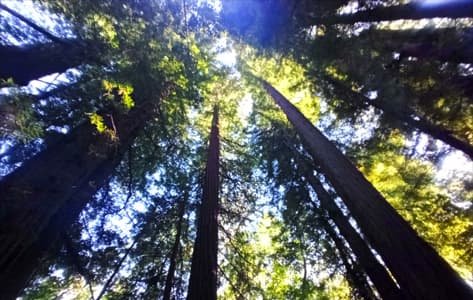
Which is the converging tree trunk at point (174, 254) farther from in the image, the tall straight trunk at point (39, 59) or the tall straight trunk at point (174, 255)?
the tall straight trunk at point (39, 59)

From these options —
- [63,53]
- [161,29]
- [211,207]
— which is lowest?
[211,207]

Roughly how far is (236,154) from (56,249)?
5939 millimetres

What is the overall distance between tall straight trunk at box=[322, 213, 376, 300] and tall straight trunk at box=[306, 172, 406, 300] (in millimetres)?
917

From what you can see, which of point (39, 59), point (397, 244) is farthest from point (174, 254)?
point (397, 244)

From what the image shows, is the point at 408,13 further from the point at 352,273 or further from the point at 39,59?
the point at 39,59

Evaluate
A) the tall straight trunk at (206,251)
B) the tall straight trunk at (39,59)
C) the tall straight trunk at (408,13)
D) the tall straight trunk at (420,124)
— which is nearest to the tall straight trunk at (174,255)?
the tall straight trunk at (206,251)

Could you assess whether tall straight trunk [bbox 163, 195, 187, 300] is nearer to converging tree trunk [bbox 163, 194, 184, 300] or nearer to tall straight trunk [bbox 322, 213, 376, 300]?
converging tree trunk [bbox 163, 194, 184, 300]

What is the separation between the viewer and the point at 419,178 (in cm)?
783

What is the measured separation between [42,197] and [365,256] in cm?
543

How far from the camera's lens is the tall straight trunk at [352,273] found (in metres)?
6.49

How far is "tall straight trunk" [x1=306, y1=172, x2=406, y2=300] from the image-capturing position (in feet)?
13.8

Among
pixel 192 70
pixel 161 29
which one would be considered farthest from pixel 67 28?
pixel 192 70

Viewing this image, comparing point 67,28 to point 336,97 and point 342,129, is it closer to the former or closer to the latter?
point 336,97

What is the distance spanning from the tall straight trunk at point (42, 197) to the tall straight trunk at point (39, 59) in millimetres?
1238
